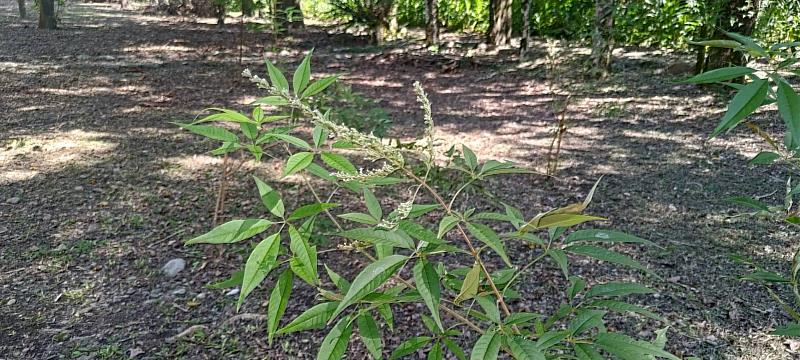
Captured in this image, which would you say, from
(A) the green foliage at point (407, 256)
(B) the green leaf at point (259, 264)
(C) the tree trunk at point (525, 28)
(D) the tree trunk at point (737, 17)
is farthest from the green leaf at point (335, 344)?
(C) the tree trunk at point (525, 28)

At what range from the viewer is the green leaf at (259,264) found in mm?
868

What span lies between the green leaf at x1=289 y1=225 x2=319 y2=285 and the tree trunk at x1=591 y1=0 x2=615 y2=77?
5.45m

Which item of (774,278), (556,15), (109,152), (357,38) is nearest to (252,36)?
(357,38)

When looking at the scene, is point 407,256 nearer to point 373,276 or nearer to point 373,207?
point 373,276

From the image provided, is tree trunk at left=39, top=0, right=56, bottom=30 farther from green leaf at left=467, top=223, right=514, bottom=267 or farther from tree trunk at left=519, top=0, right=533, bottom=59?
green leaf at left=467, top=223, right=514, bottom=267

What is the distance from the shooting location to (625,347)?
82 centimetres

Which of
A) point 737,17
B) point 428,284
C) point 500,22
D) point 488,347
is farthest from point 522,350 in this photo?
point 500,22

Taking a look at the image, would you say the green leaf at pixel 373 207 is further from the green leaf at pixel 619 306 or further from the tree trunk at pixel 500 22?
the tree trunk at pixel 500 22

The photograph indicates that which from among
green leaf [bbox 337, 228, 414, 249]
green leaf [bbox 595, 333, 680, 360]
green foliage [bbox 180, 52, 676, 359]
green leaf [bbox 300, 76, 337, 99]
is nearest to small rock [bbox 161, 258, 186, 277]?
green foliage [bbox 180, 52, 676, 359]

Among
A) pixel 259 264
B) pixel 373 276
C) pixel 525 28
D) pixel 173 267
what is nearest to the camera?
pixel 373 276

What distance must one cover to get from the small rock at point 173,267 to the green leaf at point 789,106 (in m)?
2.43

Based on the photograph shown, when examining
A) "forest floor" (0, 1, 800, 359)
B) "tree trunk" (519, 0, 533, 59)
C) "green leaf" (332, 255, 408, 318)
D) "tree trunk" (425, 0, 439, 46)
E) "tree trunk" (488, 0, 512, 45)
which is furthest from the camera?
"tree trunk" (488, 0, 512, 45)

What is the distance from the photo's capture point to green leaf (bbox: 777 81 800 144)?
765 mm

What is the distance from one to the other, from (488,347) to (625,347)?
20 cm
